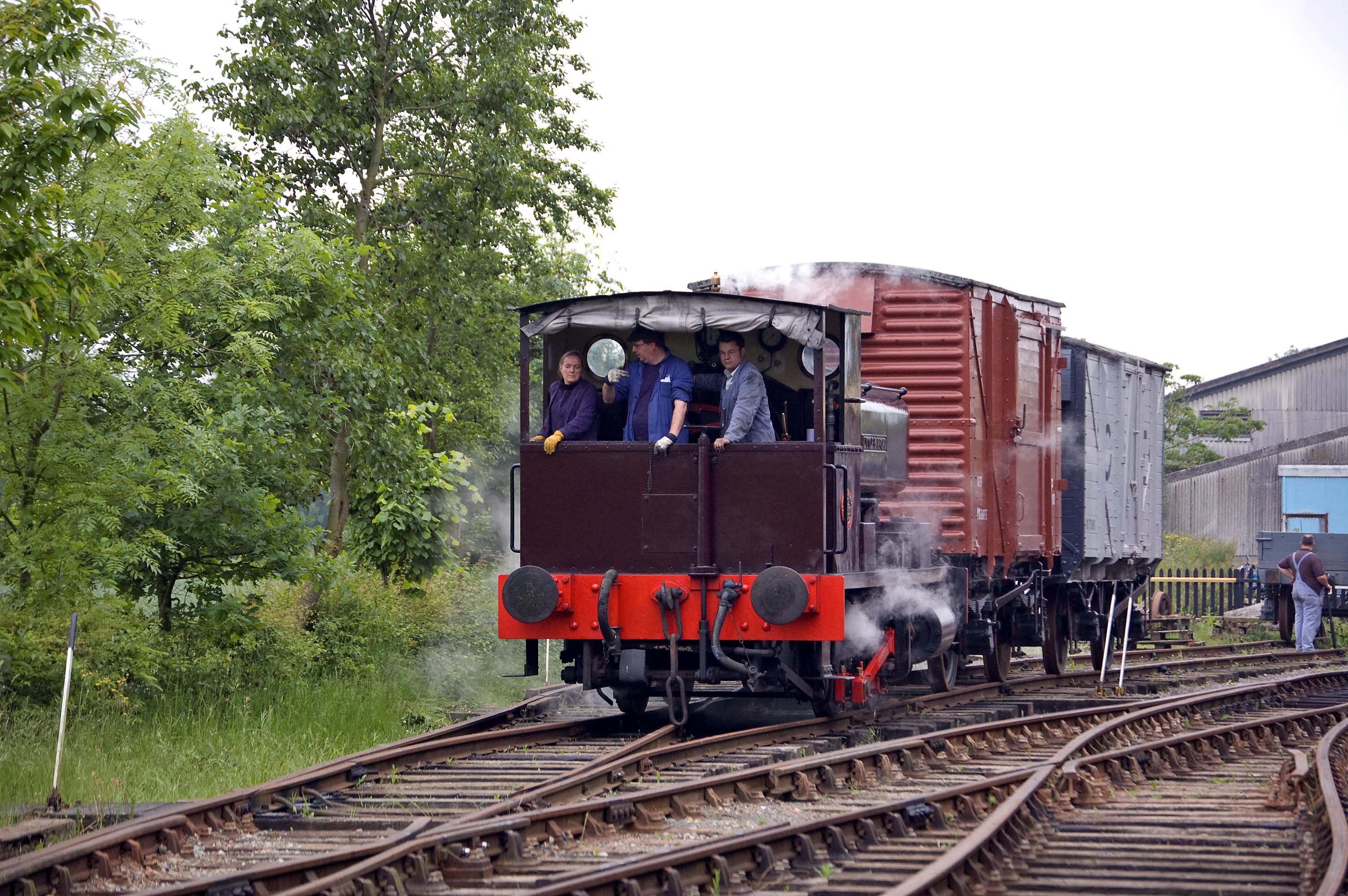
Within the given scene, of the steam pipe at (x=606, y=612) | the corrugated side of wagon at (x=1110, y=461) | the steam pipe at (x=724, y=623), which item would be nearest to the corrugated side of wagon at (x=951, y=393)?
the corrugated side of wagon at (x=1110, y=461)

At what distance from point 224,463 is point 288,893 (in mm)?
6527

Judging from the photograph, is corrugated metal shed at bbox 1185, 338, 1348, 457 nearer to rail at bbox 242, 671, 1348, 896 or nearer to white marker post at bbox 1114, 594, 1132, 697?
white marker post at bbox 1114, 594, 1132, 697

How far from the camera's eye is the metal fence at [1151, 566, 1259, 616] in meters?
29.1

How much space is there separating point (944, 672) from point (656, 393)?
5147 mm

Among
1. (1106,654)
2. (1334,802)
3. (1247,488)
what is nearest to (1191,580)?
(1247,488)

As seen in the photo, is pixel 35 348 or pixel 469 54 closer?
pixel 35 348

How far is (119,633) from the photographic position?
10938 millimetres

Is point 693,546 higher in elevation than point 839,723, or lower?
higher

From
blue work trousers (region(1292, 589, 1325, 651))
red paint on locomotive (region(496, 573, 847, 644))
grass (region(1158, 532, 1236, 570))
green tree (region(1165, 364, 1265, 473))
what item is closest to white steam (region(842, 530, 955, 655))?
red paint on locomotive (region(496, 573, 847, 644))

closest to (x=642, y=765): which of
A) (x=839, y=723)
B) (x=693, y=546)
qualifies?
(x=693, y=546)

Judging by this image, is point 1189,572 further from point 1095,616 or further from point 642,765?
point 642,765

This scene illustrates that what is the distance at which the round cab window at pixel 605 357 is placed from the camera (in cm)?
1106

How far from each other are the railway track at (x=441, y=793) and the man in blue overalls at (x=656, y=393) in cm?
208

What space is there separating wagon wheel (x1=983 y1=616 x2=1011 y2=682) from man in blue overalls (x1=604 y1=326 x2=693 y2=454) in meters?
6.10
